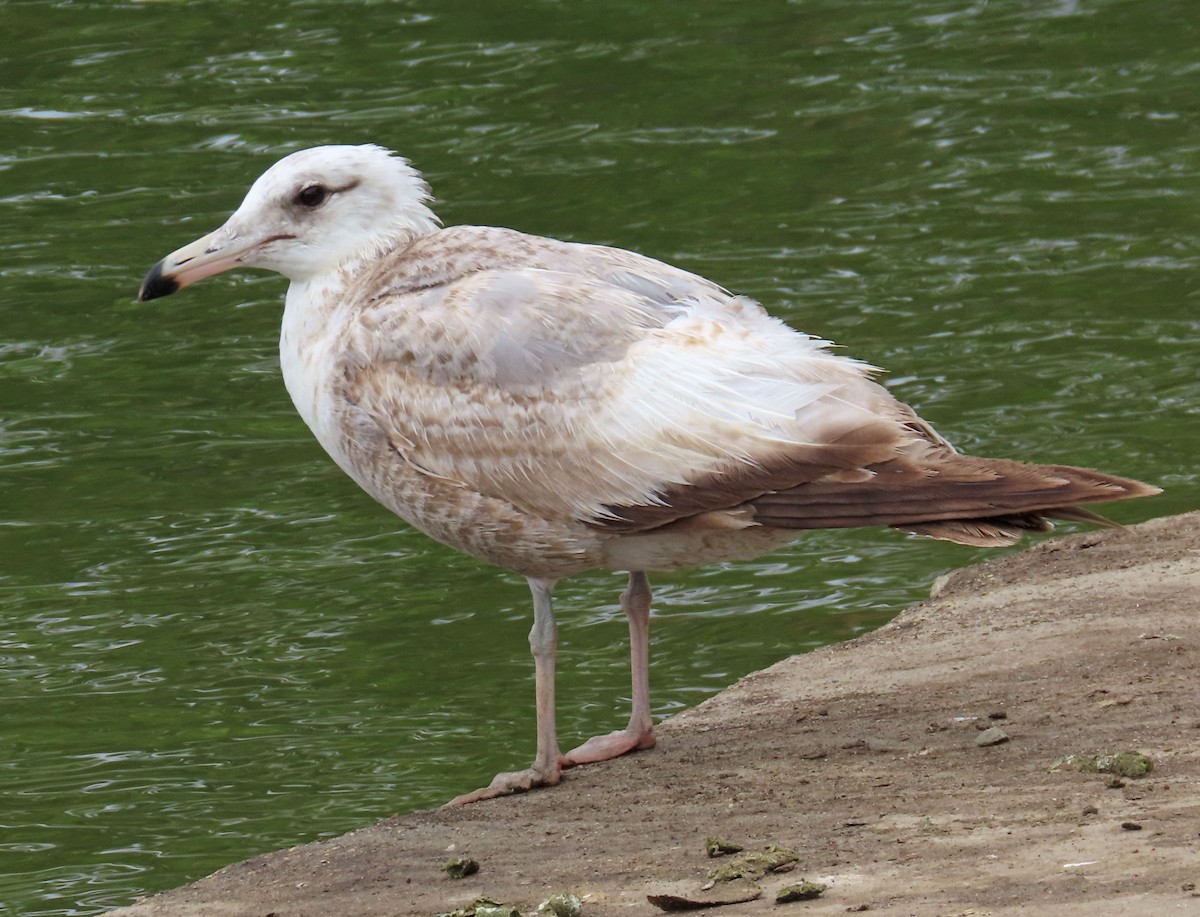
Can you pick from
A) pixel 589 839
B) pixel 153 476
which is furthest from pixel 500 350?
pixel 153 476

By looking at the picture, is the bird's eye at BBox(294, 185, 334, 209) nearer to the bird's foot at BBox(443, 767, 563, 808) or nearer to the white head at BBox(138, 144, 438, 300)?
the white head at BBox(138, 144, 438, 300)

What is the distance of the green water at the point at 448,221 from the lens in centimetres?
836

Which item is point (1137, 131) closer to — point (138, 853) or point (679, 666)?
point (679, 666)

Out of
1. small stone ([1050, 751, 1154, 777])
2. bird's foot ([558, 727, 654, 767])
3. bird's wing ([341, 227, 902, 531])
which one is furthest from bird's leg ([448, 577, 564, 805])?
small stone ([1050, 751, 1154, 777])

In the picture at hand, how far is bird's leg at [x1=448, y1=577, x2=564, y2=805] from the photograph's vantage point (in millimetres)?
6746

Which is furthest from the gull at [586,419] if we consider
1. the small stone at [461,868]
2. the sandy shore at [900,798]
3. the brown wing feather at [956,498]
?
the small stone at [461,868]

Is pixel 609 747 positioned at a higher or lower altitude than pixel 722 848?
lower

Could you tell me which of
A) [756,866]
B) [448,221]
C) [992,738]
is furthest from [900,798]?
[448,221]

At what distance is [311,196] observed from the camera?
279 inches

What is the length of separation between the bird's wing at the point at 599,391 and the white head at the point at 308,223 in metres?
0.42

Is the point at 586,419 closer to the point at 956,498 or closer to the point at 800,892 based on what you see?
the point at 956,498

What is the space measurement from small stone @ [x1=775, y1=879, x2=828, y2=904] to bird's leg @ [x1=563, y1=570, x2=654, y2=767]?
1893 mm

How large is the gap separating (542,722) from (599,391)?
1.10 meters

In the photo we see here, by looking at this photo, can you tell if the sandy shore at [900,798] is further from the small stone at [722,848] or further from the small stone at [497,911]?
the small stone at [497,911]
